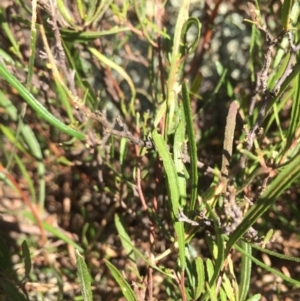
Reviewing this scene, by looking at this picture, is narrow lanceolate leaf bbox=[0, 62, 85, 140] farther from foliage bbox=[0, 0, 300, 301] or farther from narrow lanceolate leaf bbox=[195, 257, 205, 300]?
narrow lanceolate leaf bbox=[195, 257, 205, 300]

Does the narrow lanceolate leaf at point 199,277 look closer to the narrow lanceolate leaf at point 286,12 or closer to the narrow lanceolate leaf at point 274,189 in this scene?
the narrow lanceolate leaf at point 274,189

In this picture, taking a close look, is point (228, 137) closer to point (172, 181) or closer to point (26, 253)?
point (172, 181)

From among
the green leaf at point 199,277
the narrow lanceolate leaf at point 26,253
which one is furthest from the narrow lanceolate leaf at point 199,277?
the narrow lanceolate leaf at point 26,253

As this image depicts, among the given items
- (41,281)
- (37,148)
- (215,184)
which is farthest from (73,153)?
(215,184)

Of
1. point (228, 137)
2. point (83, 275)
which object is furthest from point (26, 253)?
point (228, 137)

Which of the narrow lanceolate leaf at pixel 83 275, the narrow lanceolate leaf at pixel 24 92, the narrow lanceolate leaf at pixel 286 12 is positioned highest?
the narrow lanceolate leaf at pixel 286 12

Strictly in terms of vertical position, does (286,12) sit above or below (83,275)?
above

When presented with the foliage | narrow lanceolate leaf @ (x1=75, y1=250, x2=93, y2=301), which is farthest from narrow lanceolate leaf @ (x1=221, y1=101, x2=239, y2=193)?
narrow lanceolate leaf @ (x1=75, y1=250, x2=93, y2=301)

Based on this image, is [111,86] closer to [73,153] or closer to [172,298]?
[73,153]
